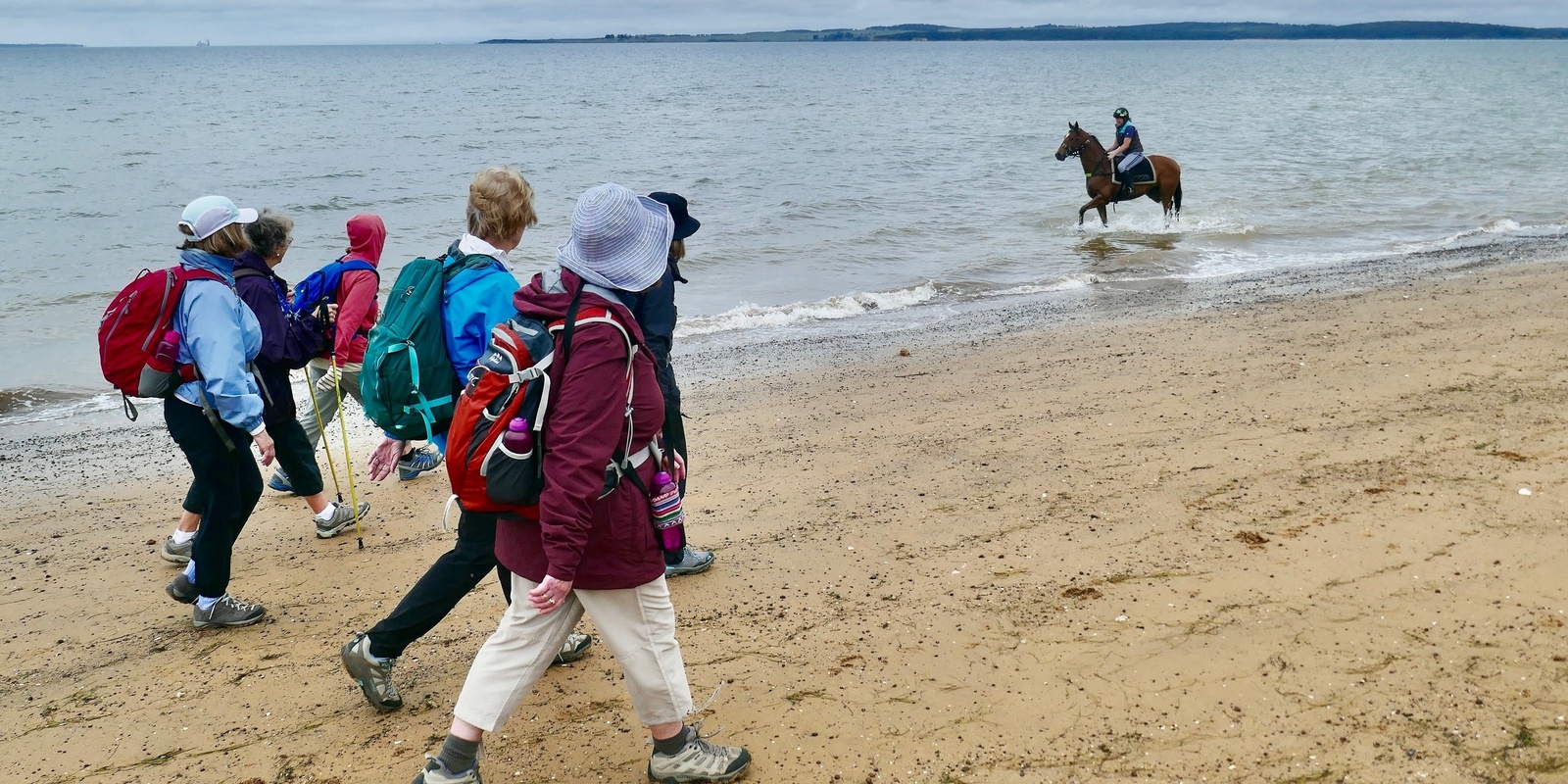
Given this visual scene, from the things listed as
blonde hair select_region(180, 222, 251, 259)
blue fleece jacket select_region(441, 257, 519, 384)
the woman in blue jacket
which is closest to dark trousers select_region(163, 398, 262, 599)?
the woman in blue jacket

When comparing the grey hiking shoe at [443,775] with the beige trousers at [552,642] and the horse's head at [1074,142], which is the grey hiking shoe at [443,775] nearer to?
the beige trousers at [552,642]

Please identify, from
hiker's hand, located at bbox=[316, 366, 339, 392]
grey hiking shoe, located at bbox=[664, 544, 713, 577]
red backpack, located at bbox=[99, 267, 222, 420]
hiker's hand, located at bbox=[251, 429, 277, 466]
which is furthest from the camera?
hiker's hand, located at bbox=[316, 366, 339, 392]

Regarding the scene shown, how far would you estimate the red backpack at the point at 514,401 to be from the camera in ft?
8.57

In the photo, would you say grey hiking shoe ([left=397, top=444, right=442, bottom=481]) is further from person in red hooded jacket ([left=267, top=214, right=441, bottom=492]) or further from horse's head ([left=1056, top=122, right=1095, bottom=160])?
horse's head ([left=1056, top=122, right=1095, bottom=160])

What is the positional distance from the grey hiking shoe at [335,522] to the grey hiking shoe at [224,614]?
3.21 feet

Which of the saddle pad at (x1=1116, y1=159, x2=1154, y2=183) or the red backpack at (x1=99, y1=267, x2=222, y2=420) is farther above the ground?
the red backpack at (x1=99, y1=267, x2=222, y2=420)

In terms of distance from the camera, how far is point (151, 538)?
18.3 ft

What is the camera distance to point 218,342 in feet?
12.6

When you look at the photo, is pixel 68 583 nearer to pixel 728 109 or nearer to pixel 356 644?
pixel 356 644

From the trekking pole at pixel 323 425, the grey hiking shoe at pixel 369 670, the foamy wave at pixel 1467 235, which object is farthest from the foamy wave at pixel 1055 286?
the grey hiking shoe at pixel 369 670

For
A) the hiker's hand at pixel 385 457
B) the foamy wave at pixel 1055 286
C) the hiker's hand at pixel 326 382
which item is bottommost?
the foamy wave at pixel 1055 286

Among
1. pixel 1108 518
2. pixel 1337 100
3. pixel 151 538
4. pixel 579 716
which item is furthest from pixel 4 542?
pixel 1337 100

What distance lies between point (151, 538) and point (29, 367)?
20.4 ft

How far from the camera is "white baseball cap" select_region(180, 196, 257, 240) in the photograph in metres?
3.90
